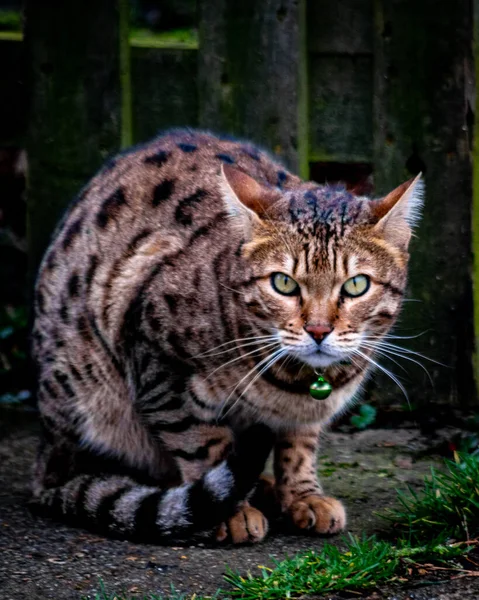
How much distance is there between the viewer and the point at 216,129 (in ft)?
16.0

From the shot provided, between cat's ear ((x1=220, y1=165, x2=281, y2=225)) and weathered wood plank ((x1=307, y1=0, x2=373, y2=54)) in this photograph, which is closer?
cat's ear ((x1=220, y1=165, x2=281, y2=225))

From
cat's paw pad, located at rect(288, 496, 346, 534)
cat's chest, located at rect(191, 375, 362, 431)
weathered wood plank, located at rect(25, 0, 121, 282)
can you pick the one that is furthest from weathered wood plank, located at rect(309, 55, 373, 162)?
cat's paw pad, located at rect(288, 496, 346, 534)

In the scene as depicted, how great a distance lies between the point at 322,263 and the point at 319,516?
2.97ft

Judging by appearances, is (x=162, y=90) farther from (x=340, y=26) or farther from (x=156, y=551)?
(x=156, y=551)

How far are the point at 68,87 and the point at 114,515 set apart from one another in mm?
2094

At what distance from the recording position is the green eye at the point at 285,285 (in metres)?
3.52

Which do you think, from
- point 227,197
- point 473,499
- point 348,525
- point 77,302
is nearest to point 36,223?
point 77,302

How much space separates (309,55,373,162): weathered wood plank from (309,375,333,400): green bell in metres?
1.53

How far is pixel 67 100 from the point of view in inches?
197

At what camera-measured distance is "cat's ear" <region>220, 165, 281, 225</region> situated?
3617mm

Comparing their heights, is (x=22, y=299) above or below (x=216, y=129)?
below

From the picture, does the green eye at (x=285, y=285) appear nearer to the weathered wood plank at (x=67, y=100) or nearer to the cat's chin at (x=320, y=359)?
the cat's chin at (x=320, y=359)

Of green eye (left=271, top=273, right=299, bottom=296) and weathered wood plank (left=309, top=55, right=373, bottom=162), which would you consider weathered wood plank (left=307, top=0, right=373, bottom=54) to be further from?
green eye (left=271, top=273, right=299, bottom=296)

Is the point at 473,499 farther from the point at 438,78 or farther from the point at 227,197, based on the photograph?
the point at 438,78
